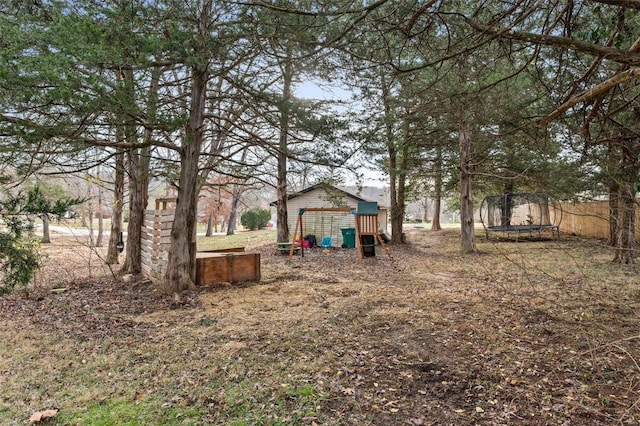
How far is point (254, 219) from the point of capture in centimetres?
2930

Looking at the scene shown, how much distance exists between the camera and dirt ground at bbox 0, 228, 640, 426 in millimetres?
2617

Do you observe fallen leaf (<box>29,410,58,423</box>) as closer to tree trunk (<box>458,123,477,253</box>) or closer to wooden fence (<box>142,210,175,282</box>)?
wooden fence (<box>142,210,175,282</box>)

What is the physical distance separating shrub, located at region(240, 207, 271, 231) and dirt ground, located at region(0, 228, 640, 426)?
2263 centimetres

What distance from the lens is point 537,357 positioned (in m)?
3.42

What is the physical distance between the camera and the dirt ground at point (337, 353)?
2.62 meters

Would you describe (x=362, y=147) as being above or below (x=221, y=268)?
above

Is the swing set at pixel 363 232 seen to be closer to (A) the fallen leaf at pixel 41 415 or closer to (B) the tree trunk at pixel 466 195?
(B) the tree trunk at pixel 466 195

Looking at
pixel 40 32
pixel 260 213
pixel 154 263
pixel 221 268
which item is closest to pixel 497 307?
pixel 221 268

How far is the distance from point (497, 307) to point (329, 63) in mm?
4269

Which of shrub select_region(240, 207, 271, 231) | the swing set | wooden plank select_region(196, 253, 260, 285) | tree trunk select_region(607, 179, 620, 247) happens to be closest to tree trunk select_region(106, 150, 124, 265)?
→ wooden plank select_region(196, 253, 260, 285)

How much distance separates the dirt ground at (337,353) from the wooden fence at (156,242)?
1.57 feet

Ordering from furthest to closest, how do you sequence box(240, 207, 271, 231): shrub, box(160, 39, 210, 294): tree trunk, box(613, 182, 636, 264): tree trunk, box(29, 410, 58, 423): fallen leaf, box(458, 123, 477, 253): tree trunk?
box(240, 207, 271, 231): shrub, box(458, 123, 477, 253): tree trunk, box(160, 39, 210, 294): tree trunk, box(29, 410, 58, 423): fallen leaf, box(613, 182, 636, 264): tree trunk

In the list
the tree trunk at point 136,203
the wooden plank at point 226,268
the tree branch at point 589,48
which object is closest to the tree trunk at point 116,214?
the tree trunk at point 136,203

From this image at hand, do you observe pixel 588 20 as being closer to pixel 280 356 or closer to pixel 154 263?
pixel 280 356
